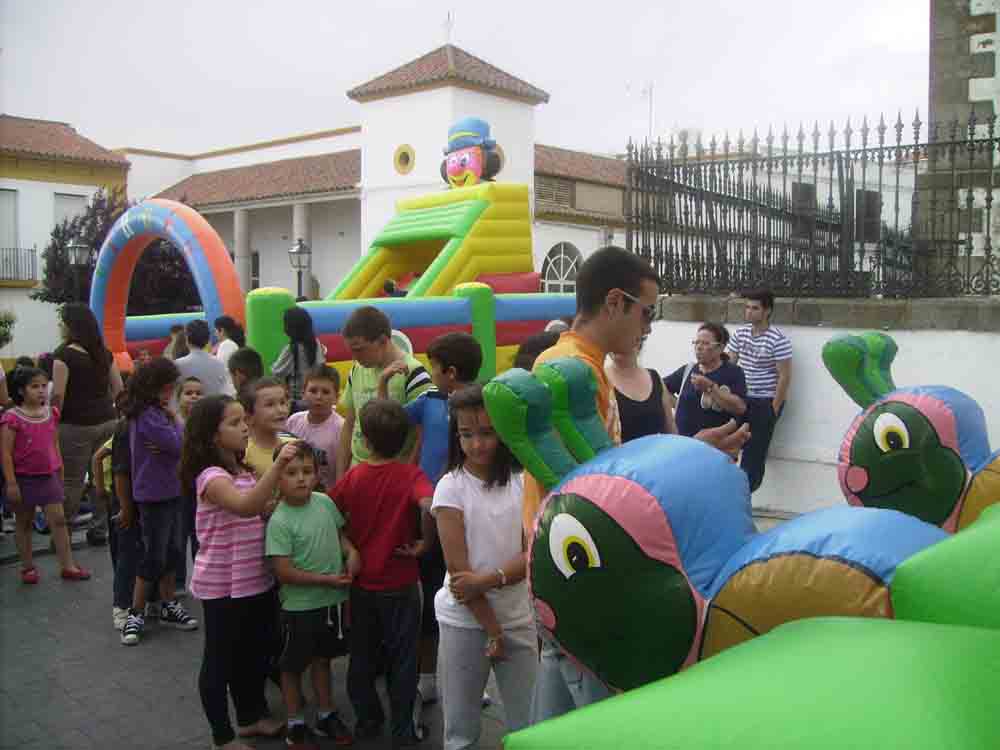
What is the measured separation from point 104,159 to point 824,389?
27745 millimetres

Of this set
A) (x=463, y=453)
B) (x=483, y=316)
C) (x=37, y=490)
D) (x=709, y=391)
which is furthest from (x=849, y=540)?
(x=483, y=316)

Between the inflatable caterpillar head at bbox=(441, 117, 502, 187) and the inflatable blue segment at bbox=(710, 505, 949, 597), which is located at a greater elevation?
the inflatable caterpillar head at bbox=(441, 117, 502, 187)

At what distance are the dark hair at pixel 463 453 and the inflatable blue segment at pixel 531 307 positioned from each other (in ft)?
25.0

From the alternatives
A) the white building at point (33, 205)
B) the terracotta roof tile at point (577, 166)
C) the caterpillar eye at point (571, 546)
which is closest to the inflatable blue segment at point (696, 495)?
the caterpillar eye at point (571, 546)

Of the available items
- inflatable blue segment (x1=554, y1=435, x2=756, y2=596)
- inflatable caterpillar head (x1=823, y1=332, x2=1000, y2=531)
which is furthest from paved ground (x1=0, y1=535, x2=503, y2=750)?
inflatable blue segment (x1=554, y1=435, x2=756, y2=596)

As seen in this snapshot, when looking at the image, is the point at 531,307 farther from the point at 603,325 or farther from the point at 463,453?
the point at 603,325

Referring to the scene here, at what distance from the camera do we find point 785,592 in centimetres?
183

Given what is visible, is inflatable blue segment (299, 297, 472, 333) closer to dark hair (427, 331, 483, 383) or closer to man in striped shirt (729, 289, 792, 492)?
man in striped shirt (729, 289, 792, 492)

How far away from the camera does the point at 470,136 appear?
1305 cm

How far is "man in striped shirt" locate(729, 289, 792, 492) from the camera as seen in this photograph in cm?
697

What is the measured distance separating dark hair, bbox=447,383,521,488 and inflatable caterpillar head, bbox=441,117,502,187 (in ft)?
32.7

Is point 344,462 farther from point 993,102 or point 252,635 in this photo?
point 993,102

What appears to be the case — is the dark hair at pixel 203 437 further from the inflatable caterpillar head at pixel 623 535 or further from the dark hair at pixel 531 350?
the inflatable caterpillar head at pixel 623 535

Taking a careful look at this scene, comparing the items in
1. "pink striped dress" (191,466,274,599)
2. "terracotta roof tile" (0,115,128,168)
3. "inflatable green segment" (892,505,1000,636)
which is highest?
"terracotta roof tile" (0,115,128,168)
